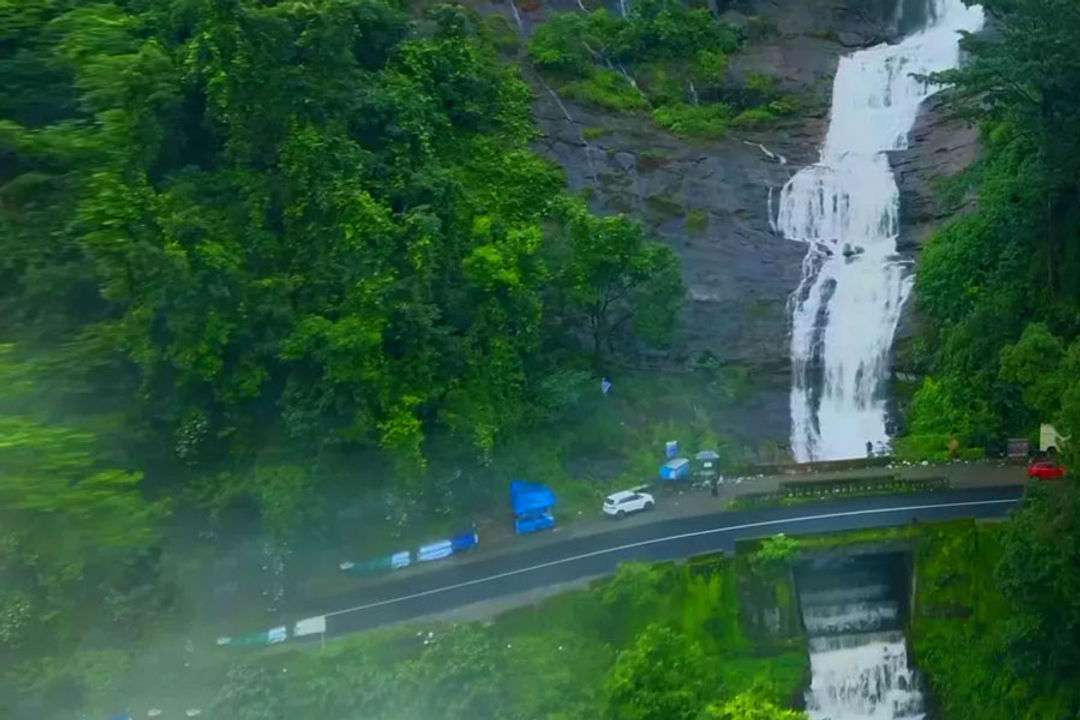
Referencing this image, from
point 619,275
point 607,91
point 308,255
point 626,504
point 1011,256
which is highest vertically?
point 607,91

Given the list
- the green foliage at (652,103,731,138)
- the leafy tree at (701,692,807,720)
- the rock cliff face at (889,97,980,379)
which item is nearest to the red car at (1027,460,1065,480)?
the rock cliff face at (889,97,980,379)

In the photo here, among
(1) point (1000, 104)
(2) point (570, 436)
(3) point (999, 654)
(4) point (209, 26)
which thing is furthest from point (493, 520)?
(1) point (1000, 104)

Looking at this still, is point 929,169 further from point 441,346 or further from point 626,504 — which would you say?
point 441,346

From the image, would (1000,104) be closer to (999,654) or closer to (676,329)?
(676,329)

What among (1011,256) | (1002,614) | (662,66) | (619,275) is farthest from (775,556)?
→ (662,66)

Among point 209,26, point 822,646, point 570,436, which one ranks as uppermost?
point 209,26
